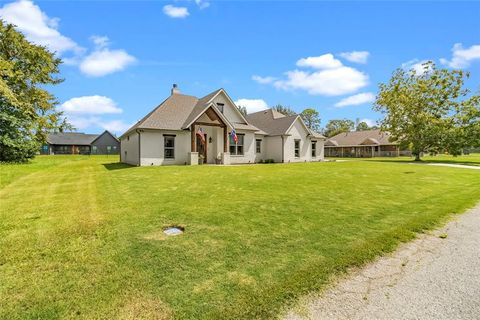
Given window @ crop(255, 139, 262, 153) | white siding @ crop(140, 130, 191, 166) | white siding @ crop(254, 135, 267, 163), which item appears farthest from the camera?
window @ crop(255, 139, 262, 153)

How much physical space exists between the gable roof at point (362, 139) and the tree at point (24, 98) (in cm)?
5276

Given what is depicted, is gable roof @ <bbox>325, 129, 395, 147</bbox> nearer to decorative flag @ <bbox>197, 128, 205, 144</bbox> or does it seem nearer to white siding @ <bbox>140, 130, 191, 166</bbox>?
decorative flag @ <bbox>197, 128, 205, 144</bbox>

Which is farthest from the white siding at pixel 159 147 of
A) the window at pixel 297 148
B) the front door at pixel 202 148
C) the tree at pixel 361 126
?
the tree at pixel 361 126

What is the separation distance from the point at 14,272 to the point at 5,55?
96.7 feet

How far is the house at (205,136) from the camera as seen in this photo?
1995 centimetres

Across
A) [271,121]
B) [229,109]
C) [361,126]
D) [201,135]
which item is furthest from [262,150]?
[361,126]

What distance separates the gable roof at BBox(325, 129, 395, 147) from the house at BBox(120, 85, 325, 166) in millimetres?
31078

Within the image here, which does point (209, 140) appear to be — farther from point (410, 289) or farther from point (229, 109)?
point (410, 289)

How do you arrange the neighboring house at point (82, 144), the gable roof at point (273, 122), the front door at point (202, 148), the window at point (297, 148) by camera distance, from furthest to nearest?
the neighboring house at point (82, 144) < the window at point (297, 148) < the gable roof at point (273, 122) < the front door at point (202, 148)

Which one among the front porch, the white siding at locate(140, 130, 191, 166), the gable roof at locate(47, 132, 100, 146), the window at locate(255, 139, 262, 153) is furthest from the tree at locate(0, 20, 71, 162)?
the gable roof at locate(47, 132, 100, 146)

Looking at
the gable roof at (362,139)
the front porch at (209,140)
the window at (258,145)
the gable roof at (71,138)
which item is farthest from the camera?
the gable roof at (71,138)

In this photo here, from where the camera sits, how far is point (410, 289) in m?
3.20

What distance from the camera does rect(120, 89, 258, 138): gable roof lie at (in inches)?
794

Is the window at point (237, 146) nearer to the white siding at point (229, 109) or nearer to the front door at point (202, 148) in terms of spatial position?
the white siding at point (229, 109)
